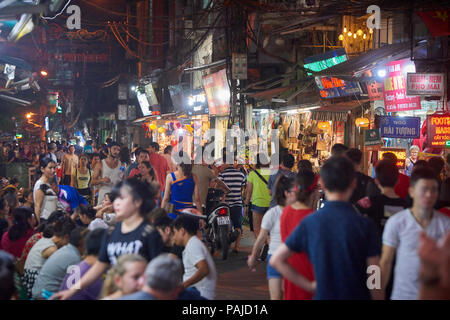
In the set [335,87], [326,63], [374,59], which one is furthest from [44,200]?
[326,63]

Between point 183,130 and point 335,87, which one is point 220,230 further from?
point 183,130

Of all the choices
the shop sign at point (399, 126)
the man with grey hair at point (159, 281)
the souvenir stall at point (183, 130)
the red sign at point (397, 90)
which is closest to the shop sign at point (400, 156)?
the shop sign at point (399, 126)

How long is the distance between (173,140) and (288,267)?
2552 centimetres

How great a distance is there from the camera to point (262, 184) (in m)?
11.1

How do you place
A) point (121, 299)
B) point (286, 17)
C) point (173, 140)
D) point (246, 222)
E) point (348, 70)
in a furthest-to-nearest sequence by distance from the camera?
point (173, 140)
point (286, 17)
point (246, 222)
point (348, 70)
point (121, 299)

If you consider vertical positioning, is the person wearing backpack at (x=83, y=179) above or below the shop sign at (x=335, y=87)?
below

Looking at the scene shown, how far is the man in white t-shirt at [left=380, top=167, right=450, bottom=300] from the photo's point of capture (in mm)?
4273

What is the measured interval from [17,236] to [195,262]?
9.23 ft

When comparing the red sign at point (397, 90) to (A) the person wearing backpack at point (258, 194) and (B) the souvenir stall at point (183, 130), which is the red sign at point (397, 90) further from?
(B) the souvenir stall at point (183, 130)

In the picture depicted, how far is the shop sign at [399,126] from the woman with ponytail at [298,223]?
7.37 meters

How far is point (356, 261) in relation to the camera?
3871 millimetres

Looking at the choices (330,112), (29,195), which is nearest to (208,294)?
(29,195)

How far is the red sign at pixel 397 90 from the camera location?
12.1 m

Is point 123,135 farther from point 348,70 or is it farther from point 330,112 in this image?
point 348,70
